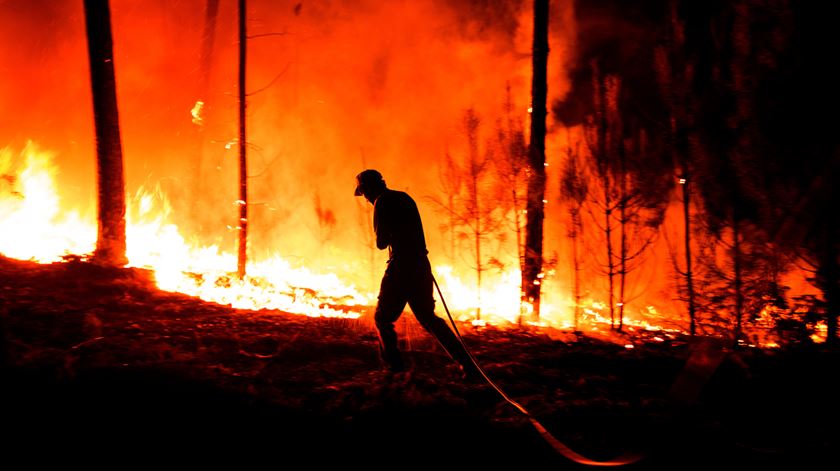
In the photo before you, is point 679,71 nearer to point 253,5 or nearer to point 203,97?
point 253,5

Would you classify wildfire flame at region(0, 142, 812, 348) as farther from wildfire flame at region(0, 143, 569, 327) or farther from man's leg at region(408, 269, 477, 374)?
man's leg at region(408, 269, 477, 374)

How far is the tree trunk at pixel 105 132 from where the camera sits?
873 cm

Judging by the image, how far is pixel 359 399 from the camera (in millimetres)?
3990

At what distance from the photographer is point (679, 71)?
7.33 m

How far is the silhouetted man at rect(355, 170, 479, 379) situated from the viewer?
447 cm

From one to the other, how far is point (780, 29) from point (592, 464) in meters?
6.80

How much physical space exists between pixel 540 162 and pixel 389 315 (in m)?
5.02

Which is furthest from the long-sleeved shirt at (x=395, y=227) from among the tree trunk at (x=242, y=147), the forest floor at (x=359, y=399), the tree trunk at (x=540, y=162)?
the tree trunk at (x=242, y=147)

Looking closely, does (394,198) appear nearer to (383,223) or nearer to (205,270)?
(383,223)

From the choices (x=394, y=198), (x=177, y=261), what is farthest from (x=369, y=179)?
(x=177, y=261)

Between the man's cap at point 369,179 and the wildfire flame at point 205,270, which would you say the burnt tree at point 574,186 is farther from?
the man's cap at point 369,179

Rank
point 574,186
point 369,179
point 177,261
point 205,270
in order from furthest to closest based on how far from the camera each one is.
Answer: point 177,261 → point 205,270 → point 574,186 → point 369,179

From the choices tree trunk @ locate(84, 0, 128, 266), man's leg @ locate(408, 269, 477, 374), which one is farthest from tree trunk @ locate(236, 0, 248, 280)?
man's leg @ locate(408, 269, 477, 374)

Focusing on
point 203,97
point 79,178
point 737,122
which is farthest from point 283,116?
point 737,122
